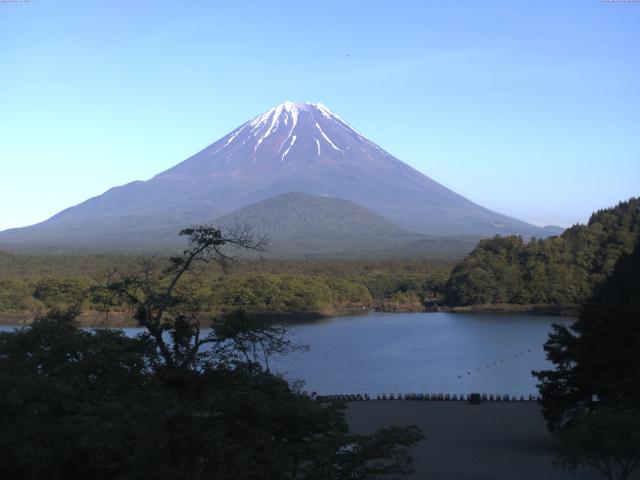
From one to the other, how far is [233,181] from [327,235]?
2660cm

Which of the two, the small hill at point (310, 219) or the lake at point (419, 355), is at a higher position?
the small hill at point (310, 219)

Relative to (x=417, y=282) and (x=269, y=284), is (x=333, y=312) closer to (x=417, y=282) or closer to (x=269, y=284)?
(x=269, y=284)

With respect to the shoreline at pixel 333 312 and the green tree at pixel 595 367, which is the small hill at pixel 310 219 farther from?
the green tree at pixel 595 367

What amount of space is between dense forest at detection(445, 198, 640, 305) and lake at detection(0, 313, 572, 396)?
5.66 meters

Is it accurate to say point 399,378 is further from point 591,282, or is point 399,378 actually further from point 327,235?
point 327,235

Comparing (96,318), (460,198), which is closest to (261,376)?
(96,318)

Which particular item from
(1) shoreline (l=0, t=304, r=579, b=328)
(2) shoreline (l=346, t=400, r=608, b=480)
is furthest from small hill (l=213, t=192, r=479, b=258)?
(2) shoreline (l=346, t=400, r=608, b=480)

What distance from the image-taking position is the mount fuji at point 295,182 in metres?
114

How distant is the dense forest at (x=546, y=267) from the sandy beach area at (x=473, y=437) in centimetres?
2783

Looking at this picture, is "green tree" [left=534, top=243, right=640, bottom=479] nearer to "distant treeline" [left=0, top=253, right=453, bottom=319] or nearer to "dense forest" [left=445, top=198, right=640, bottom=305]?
"distant treeline" [left=0, top=253, right=453, bottom=319]

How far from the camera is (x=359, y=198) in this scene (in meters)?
117

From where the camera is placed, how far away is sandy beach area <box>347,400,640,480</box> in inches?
443

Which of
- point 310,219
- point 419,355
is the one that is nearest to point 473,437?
point 419,355

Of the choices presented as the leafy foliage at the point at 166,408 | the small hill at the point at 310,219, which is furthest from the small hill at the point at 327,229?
the leafy foliage at the point at 166,408
